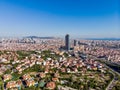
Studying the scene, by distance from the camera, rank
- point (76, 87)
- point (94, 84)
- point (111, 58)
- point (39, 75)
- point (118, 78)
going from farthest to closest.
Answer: point (111, 58) → point (118, 78) → point (39, 75) → point (94, 84) → point (76, 87)

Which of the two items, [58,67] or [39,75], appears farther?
[58,67]

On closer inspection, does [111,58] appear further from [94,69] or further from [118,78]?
[118,78]

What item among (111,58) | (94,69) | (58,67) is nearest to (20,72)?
(58,67)

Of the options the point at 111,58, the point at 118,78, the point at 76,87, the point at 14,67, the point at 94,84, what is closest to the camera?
the point at 76,87

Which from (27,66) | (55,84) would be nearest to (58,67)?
(27,66)

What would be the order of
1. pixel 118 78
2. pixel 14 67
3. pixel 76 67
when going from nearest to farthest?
pixel 118 78 < pixel 14 67 < pixel 76 67

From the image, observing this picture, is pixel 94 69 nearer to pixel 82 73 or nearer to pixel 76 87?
pixel 82 73

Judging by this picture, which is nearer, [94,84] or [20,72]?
[94,84]

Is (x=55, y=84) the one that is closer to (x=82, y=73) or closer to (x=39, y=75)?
(x=39, y=75)

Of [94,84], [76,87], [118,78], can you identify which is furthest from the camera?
[118,78]
